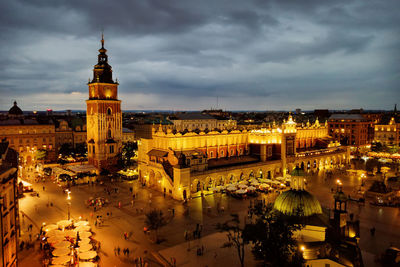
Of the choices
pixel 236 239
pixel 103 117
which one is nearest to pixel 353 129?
pixel 103 117

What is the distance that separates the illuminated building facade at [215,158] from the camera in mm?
51106

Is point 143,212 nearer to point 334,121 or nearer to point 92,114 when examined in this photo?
point 92,114

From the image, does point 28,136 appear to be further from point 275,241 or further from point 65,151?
point 275,241

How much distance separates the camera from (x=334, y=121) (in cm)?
10844

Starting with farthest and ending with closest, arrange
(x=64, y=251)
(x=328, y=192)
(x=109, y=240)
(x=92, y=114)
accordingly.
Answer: (x=92, y=114) < (x=328, y=192) < (x=109, y=240) < (x=64, y=251)

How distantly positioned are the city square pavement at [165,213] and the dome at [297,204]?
5790mm

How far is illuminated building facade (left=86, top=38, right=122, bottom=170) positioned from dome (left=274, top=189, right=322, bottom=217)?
49.6 meters

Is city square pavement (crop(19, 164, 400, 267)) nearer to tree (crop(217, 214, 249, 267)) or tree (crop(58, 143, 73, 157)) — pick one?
tree (crop(217, 214, 249, 267))

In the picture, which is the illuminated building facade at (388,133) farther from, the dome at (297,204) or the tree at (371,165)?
the dome at (297,204)

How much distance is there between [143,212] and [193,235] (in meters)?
11.2

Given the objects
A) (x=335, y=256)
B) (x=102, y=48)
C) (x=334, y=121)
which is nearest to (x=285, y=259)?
(x=335, y=256)

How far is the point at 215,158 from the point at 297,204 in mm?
37516

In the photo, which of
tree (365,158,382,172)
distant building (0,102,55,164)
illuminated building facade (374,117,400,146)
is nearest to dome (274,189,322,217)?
tree (365,158,382,172)

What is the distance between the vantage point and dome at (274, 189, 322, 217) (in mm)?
26723
